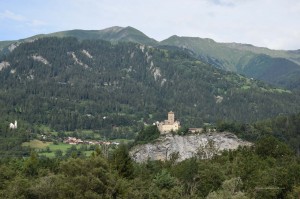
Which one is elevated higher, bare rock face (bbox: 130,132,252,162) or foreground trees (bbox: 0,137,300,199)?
foreground trees (bbox: 0,137,300,199)

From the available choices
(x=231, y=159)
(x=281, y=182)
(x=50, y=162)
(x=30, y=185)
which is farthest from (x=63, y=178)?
(x=231, y=159)

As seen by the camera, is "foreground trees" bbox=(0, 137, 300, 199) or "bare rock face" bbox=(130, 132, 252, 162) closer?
"foreground trees" bbox=(0, 137, 300, 199)

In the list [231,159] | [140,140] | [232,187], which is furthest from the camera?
[140,140]

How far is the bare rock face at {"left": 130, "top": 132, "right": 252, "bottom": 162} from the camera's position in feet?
465

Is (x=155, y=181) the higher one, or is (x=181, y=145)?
(x=155, y=181)

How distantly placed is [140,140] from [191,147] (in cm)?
2094

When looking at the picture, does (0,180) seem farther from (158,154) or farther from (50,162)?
(158,154)

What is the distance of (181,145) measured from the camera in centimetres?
14388

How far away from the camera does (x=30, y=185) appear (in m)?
67.4

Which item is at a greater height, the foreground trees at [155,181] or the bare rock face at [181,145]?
the foreground trees at [155,181]

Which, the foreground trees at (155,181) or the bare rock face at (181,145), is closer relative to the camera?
the foreground trees at (155,181)

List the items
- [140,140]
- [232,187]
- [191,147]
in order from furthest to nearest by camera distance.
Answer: [140,140] < [191,147] < [232,187]

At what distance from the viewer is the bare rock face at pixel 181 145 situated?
142 m

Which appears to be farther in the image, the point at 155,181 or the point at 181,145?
the point at 181,145
